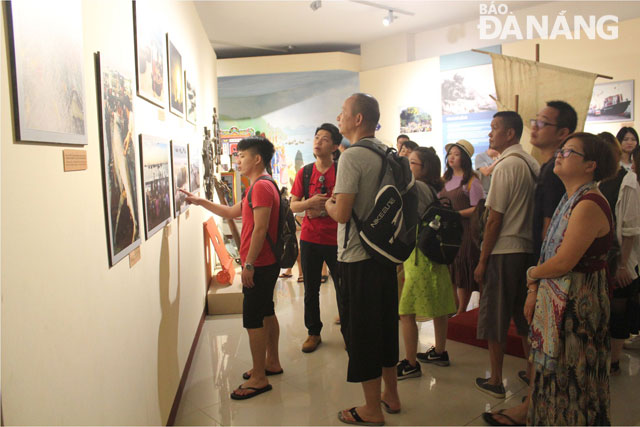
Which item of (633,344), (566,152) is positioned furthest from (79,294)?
(633,344)

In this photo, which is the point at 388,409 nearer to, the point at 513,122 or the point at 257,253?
the point at 257,253

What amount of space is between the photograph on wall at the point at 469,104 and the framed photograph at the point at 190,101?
479 centimetres

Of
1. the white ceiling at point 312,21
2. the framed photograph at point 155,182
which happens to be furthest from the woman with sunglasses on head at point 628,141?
the framed photograph at point 155,182

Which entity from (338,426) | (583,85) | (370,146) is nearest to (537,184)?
(370,146)

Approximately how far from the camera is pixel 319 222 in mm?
3520

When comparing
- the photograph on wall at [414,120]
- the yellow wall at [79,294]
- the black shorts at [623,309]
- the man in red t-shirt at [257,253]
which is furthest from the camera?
the photograph on wall at [414,120]

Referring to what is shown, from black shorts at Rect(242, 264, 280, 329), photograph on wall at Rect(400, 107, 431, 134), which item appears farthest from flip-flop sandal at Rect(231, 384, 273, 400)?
photograph on wall at Rect(400, 107, 431, 134)

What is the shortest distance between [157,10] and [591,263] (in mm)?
2866

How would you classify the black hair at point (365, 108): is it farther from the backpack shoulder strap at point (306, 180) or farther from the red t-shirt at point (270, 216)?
the backpack shoulder strap at point (306, 180)

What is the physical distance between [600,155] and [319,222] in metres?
2.01

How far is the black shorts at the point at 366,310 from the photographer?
7.91 feet

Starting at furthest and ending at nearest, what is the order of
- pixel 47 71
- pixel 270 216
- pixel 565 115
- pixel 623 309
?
1. pixel 623 309
2. pixel 270 216
3. pixel 565 115
4. pixel 47 71

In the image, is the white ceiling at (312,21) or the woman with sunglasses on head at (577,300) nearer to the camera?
the woman with sunglasses on head at (577,300)

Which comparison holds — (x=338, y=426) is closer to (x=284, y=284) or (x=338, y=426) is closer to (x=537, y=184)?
(x=537, y=184)
